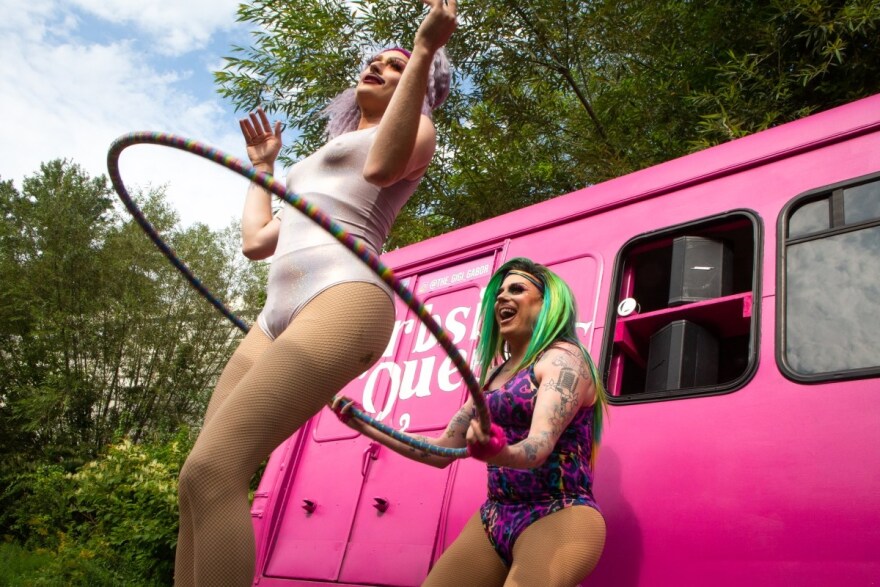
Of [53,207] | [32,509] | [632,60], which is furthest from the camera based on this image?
[53,207]

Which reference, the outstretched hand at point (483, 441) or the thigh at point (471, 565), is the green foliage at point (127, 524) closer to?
the thigh at point (471, 565)

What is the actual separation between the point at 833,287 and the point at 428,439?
1.52 metres

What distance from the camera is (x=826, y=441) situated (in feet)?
8.73

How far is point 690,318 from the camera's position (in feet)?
11.3

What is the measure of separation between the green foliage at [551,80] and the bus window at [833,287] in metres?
5.37

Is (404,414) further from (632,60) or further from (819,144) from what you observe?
(632,60)

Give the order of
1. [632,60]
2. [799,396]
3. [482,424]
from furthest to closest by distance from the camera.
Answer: [632,60]
[799,396]
[482,424]

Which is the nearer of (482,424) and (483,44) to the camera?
(482,424)

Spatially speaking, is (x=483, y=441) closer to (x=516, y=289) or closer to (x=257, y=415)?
(x=257, y=415)

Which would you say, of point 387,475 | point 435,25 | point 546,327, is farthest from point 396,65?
point 387,475

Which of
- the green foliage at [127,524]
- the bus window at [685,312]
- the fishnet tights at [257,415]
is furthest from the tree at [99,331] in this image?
the fishnet tights at [257,415]

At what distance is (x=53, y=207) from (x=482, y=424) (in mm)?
22051

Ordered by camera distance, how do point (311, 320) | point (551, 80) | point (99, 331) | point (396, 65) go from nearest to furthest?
point (311, 320)
point (396, 65)
point (551, 80)
point (99, 331)

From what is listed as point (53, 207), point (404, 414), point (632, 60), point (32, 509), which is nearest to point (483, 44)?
point (632, 60)
